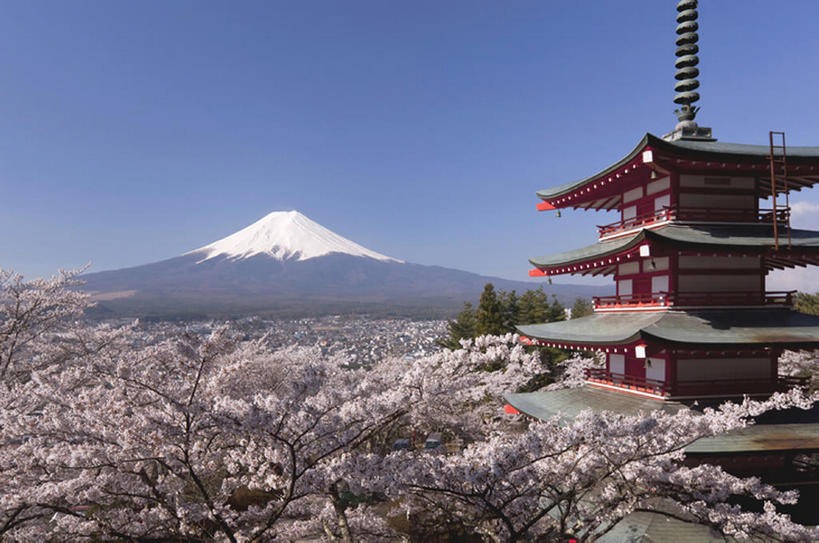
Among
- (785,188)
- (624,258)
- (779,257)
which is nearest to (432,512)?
(624,258)

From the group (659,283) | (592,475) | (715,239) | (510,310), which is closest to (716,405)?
(659,283)

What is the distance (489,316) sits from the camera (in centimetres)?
2975

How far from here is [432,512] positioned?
25.4ft

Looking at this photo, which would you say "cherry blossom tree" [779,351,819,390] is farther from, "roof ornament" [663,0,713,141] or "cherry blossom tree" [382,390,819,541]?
"cherry blossom tree" [382,390,819,541]

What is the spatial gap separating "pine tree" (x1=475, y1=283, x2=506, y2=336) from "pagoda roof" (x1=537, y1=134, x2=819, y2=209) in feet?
63.1

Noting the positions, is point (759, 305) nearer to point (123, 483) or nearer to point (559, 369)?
point (123, 483)

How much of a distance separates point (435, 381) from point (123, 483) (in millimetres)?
5109

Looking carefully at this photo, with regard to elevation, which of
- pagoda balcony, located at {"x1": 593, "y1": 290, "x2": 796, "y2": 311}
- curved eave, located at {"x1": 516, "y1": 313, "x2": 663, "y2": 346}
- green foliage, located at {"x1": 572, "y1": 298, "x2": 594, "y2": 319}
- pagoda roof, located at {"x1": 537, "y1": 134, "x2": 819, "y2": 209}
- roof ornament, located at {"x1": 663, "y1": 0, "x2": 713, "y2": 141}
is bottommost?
green foliage, located at {"x1": 572, "y1": 298, "x2": 594, "y2": 319}

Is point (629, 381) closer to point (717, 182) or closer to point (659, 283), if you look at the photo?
point (659, 283)

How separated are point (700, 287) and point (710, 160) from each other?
2732 mm

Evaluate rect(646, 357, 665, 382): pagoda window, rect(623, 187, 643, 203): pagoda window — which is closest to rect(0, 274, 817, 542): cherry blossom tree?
rect(646, 357, 665, 382): pagoda window

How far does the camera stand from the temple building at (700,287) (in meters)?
8.59

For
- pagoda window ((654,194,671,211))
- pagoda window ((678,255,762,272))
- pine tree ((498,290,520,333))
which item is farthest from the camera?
pine tree ((498,290,520,333))

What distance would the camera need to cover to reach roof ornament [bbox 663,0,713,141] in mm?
10914
